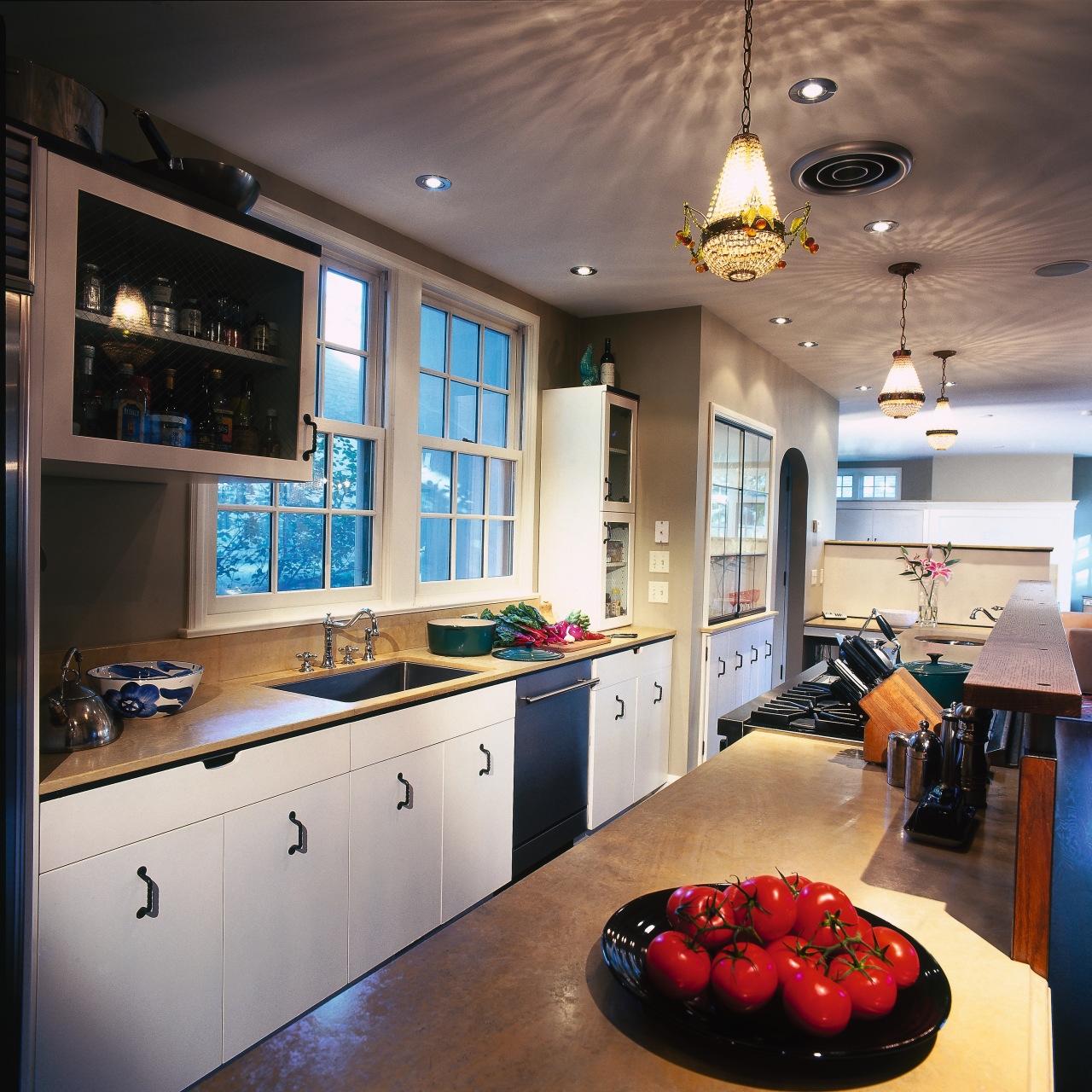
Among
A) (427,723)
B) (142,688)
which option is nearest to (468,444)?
(427,723)

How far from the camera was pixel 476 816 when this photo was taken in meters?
2.79

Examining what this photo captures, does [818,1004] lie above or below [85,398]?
below

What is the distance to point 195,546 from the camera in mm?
2506

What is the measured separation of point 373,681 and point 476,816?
650 millimetres

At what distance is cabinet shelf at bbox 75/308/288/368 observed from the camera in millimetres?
1818

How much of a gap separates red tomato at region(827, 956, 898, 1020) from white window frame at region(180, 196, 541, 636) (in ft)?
7.15

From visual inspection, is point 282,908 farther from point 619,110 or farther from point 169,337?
→ point 619,110

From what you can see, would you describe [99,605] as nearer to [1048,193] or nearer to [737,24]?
[737,24]

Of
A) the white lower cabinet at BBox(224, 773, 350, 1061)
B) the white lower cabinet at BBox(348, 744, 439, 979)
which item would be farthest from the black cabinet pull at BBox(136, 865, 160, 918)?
the white lower cabinet at BBox(348, 744, 439, 979)

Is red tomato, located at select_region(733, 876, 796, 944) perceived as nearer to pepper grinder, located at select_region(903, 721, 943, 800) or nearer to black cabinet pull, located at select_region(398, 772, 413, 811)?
pepper grinder, located at select_region(903, 721, 943, 800)

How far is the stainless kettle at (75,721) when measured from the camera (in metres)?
1.74

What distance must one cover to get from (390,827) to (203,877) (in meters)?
0.66

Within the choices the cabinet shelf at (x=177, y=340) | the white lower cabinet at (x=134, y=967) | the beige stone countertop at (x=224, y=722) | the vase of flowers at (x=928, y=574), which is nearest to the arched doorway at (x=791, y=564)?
the vase of flowers at (x=928, y=574)

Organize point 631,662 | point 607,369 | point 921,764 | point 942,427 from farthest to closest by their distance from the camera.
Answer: point 942,427 < point 607,369 < point 631,662 < point 921,764
